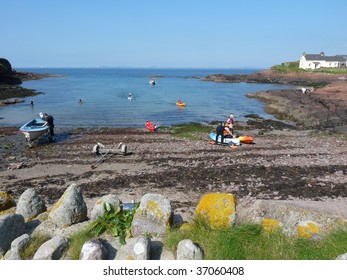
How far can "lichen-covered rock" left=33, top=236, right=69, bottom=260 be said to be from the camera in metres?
5.71

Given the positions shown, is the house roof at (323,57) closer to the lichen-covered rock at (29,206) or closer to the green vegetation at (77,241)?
the lichen-covered rock at (29,206)

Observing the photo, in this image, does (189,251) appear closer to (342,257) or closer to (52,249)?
(342,257)

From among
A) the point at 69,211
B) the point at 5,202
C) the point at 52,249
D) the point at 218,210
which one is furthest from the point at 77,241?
the point at 5,202

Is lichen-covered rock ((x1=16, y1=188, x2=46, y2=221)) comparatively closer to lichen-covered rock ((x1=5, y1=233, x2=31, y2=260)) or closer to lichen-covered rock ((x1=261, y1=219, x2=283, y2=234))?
lichen-covered rock ((x1=5, y1=233, x2=31, y2=260))

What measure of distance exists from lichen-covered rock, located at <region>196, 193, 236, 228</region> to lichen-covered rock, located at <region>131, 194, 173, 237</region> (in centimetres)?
71

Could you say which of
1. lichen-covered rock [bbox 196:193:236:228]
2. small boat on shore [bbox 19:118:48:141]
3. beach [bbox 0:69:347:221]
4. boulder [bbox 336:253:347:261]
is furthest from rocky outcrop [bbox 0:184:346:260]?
small boat on shore [bbox 19:118:48:141]

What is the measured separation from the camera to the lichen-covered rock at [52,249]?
18.7ft

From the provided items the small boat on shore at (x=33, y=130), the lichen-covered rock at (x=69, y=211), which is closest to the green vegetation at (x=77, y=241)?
the lichen-covered rock at (x=69, y=211)

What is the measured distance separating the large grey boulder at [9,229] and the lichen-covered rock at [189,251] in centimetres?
365

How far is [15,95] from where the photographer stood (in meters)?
59.8

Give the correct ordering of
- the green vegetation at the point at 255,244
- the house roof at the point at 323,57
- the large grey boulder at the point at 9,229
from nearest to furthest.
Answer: the green vegetation at the point at 255,244 < the large grey boulder at the point at 9,229 < the house roof at the point at 323,57

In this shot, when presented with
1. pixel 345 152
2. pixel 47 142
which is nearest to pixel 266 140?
pixel 345 152

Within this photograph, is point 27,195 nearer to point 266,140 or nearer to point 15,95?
point 266,140
